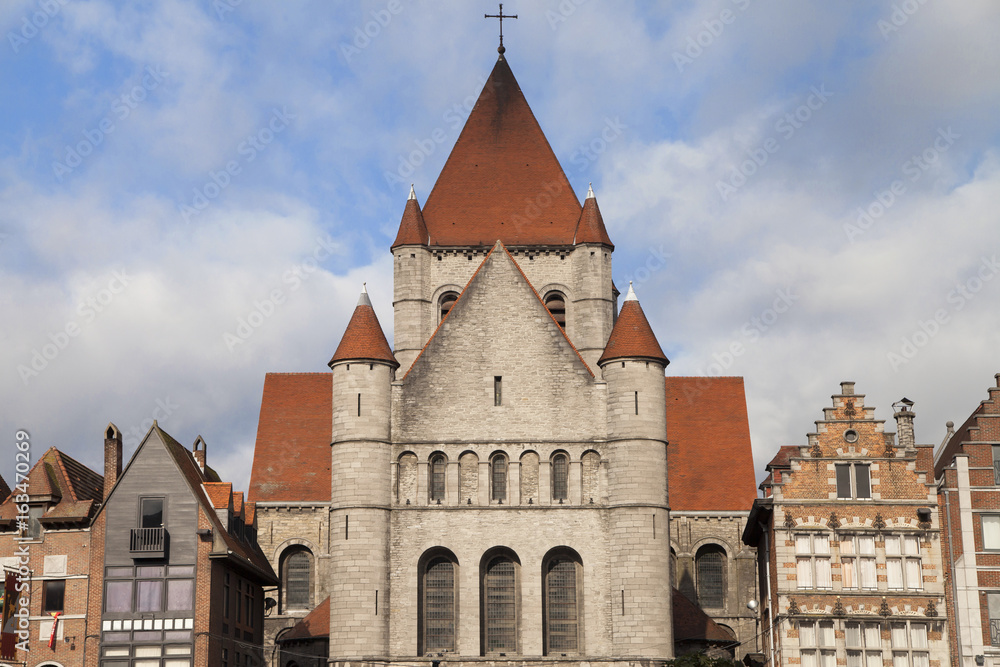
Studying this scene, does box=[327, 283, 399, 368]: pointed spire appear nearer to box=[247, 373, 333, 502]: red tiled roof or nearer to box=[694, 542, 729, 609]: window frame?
box=[247, 373, 333, 502]: red tiled roof

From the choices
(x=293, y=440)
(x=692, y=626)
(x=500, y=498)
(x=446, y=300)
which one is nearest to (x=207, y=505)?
(x=500, y=498)

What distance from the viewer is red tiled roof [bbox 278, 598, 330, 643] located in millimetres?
46719

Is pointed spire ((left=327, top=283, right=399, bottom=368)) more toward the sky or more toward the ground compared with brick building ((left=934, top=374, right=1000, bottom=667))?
more toward the sky

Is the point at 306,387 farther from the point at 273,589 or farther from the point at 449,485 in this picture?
the point at 449,485

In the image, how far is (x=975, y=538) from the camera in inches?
1507

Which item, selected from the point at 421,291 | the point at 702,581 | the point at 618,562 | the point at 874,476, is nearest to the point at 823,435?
the point at 874,476

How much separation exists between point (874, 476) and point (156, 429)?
20.2 m

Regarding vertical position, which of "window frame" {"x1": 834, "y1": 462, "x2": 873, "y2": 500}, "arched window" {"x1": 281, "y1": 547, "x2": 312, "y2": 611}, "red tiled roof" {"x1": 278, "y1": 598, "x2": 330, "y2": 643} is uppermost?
"window frame" {"x1": 834, "y1": 462, "x2": 873, "y2": 500}

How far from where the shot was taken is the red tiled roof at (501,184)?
5744 centimetres

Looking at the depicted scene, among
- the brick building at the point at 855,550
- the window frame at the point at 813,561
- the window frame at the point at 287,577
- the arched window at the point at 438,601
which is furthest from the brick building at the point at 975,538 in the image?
the window frame at the point at 287,577

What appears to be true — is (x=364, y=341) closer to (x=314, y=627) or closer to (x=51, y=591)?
(x=314, y=627)

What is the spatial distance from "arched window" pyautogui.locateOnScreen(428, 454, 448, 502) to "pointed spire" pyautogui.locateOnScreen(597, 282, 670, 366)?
5.84 metres

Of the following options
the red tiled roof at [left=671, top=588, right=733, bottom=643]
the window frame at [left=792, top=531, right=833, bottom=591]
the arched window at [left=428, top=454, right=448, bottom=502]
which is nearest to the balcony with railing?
the arched window at [left=428, top=454, right=448, bottom=502]

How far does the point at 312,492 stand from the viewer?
55562mm
